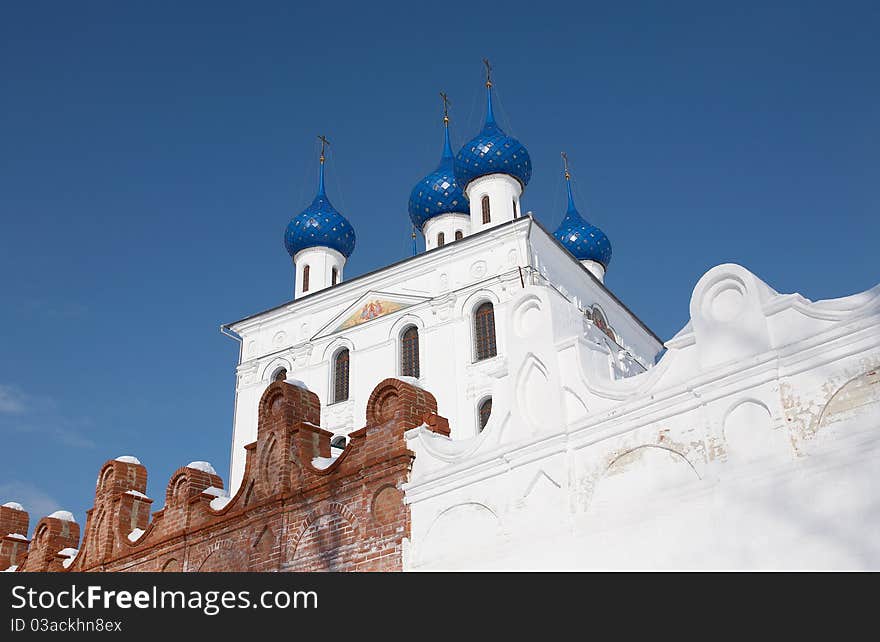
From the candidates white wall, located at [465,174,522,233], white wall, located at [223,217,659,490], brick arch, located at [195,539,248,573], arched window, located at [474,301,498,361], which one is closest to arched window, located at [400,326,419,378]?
white wall, located at [223,217,659,490]

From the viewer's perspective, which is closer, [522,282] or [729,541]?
[729,541]

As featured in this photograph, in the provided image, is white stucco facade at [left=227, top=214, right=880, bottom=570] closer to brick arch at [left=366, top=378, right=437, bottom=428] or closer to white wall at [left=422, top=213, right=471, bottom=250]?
brick arch at [left=366, top=378, right=437, bottom=428]

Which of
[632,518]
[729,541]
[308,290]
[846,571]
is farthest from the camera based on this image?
[308,290]

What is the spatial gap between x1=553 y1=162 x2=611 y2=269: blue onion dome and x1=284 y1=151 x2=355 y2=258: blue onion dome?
704 cm

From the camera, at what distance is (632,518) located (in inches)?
344

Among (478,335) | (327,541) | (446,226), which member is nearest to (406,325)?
(478,335)

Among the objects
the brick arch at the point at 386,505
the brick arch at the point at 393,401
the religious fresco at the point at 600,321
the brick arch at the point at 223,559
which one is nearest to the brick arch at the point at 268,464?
the brick arch at the point at 223,559

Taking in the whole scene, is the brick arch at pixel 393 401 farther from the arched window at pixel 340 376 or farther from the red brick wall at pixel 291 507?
the arched window at pixel 340 376

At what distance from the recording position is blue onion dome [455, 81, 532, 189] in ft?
95.7

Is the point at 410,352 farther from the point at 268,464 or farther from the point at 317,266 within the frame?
the point at 268,464

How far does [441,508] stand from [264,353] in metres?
19.3

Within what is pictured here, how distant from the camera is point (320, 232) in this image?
32250 millimetres

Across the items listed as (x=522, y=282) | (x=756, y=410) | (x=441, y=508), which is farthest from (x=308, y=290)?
(x=756, y=410)
